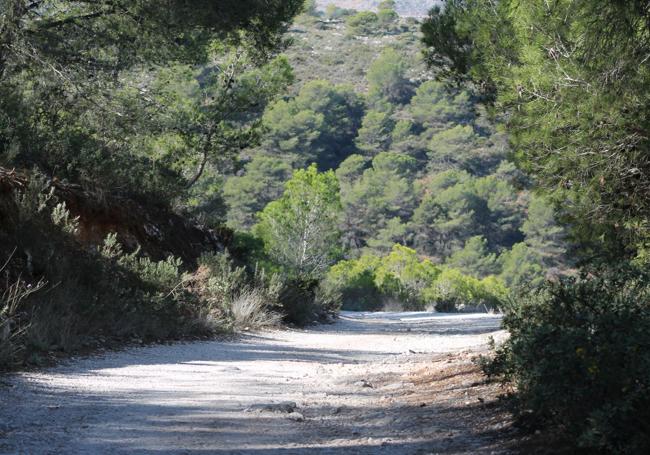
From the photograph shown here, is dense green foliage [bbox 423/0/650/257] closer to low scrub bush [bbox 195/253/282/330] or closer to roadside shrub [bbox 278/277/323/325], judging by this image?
low scrub bush [bbox 195/253/282/330]

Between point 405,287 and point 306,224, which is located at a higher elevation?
point 306,224

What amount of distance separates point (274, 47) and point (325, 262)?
14.7 m

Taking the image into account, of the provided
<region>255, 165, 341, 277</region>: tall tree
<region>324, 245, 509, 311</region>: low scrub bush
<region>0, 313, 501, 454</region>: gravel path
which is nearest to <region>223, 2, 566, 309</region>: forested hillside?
<region>324, 245, 509, 311</region>: low scrub bush

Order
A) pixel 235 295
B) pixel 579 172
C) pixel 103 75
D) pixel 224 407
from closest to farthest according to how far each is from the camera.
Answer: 1. pixel 224 407
2. pixel 579 172
3. pixel 235 295
4. pixel 103 75

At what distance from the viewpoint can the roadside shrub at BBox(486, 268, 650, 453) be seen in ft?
15.2

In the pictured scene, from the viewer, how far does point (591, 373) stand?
4887mm

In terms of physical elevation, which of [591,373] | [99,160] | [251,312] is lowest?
[591,373]

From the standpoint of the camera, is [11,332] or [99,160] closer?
[11,332]

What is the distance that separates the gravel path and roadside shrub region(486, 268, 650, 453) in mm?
601

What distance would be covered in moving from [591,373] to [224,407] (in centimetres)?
306

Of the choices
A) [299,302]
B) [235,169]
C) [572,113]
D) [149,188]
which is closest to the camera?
[572,113]

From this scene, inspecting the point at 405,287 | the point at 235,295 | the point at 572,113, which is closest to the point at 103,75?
the point at 235,295

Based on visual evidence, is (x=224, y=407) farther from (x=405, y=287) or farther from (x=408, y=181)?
(x=408, y=181)

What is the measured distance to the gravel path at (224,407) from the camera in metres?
5.54
